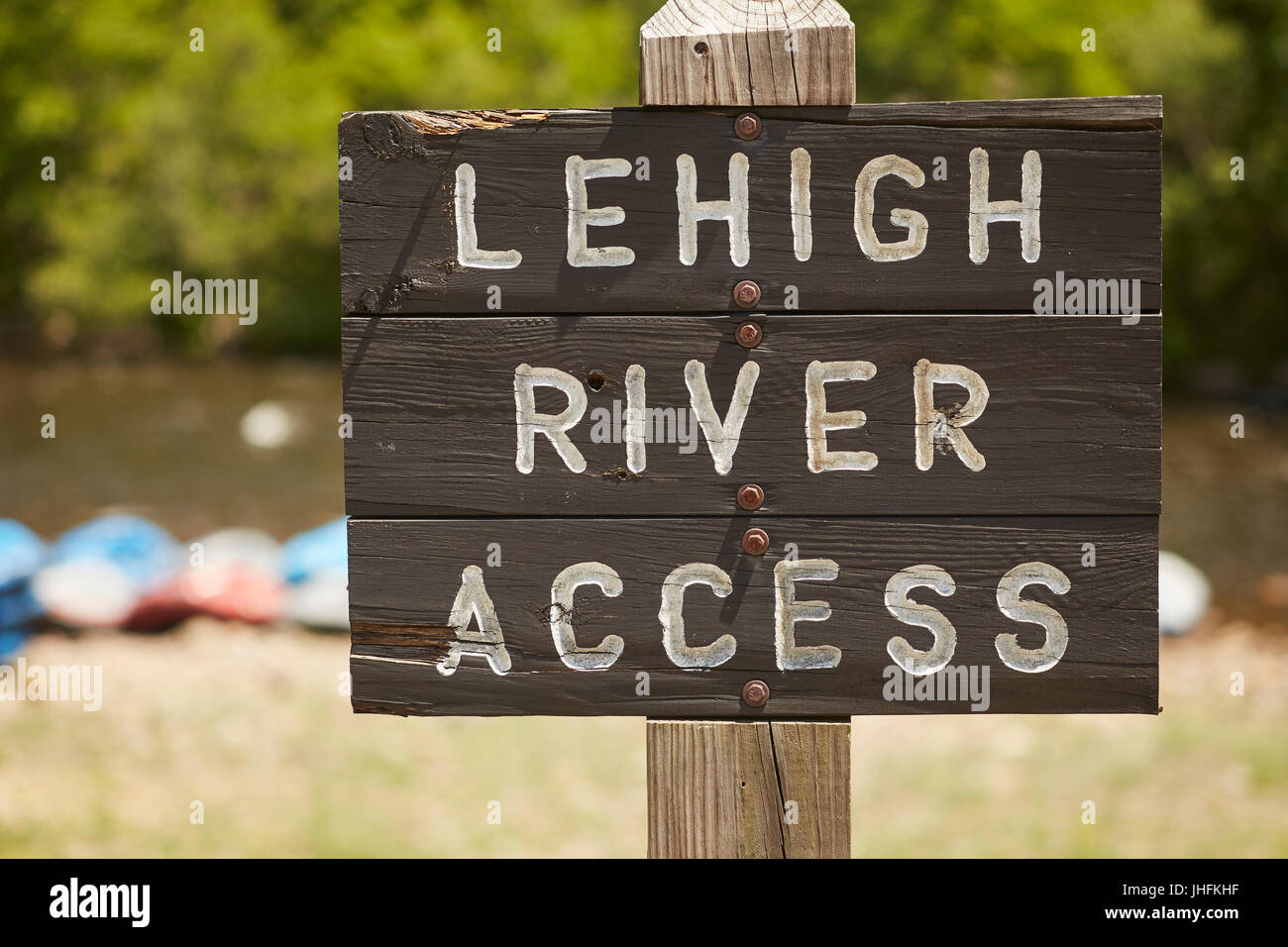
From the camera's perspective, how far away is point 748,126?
6.78 feet

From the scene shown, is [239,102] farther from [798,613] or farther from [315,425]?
[798,613]

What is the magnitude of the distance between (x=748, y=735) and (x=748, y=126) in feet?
3.46

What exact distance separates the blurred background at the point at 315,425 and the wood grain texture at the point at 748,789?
3.24 m

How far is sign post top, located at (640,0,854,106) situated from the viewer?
2070 mm

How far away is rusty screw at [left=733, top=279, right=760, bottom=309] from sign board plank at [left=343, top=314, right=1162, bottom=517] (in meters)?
0.04

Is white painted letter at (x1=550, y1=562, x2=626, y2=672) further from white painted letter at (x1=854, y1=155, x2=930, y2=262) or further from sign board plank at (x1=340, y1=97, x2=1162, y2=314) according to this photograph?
white painted letter at (x1=854, y1=155, x2=930, y2=262)

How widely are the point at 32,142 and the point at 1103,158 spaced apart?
32.7 m

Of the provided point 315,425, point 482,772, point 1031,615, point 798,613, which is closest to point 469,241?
point 798,613

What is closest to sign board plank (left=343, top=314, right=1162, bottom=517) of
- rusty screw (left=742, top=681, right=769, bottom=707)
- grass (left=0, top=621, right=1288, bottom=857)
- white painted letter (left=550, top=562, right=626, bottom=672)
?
white painted letter (left=550, top=562, right=626, bottom=672)

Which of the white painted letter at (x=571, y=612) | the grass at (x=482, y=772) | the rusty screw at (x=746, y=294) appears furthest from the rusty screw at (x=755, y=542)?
the grass at (x=482, y=772)

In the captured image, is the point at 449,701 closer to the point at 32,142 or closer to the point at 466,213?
the point at 466,213

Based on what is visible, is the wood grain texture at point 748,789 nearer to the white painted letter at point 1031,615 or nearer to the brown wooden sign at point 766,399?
the brown wooden sign at point 766,399

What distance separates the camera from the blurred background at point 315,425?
585 centimetres

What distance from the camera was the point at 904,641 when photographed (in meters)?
2.12
